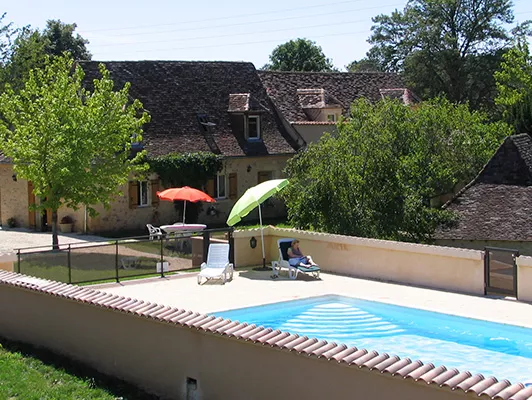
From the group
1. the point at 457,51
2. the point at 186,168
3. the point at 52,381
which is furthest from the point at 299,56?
the point at 52,381

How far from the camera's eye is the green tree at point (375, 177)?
83.6 ft

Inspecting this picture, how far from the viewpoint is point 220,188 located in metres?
37.9

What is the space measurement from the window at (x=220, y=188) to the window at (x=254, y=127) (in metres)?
3.00

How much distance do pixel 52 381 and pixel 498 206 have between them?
61.7 feet

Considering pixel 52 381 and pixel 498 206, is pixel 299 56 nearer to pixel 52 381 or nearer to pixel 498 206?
pixel 498 206

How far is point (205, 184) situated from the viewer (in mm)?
36531

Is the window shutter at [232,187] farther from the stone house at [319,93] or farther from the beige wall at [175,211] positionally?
the stone house at [319,93]

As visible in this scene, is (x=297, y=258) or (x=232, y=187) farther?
(x=232, y=187)

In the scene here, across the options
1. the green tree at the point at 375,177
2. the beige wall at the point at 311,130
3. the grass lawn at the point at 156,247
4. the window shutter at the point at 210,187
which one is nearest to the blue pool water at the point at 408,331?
the grass lawn at the point at 156,247

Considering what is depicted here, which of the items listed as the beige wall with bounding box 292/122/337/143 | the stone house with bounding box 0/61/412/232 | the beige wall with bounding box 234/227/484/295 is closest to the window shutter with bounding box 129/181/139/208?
the stone house with bounding box 0/61/412/232

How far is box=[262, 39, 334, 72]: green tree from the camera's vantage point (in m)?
83.2

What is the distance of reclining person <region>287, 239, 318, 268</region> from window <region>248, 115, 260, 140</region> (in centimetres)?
1793

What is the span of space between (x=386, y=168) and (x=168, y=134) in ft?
42.9

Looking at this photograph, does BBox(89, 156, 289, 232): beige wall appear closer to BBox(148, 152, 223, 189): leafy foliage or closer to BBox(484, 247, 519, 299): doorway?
BBox(148, 152, 223, 189): leafy foliage
